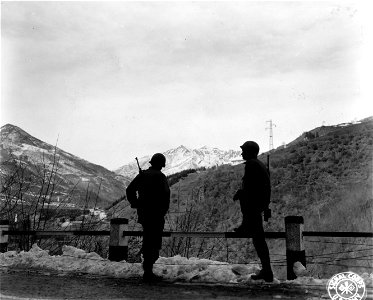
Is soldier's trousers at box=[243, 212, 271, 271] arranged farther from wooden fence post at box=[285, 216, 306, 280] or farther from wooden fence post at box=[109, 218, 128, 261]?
wooden fence post at box=[109, 218, 128, 261]

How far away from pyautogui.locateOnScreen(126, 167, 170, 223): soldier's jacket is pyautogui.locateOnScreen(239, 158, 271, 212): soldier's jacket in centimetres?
160

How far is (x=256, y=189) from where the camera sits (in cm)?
686

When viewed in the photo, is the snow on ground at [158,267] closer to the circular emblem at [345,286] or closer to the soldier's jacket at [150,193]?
the circular emblem at [345,286]

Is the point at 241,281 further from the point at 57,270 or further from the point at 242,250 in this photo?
the point at 242,250

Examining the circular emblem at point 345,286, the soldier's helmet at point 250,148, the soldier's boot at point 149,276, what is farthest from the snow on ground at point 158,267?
the soldier's helmet at point 250,148

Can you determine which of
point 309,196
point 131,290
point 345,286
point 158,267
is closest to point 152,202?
point 158,267

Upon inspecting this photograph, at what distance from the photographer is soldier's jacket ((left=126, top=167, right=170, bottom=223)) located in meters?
7.68

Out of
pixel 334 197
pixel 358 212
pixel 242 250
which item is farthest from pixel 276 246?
pixel 334 197

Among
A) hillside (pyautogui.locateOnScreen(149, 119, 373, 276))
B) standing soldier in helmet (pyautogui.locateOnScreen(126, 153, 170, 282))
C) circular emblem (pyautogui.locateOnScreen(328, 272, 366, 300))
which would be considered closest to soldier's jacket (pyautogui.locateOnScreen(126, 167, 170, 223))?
standing soldier in helmet (pyautogui.locateOnScreen(126, 153, 170, 282))

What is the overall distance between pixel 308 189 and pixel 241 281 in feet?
84.4

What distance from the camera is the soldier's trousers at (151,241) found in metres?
7.43

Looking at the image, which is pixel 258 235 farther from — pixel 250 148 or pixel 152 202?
pixel 152 202

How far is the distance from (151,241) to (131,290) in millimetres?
1176

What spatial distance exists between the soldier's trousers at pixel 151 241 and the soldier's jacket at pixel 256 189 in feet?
5.69
